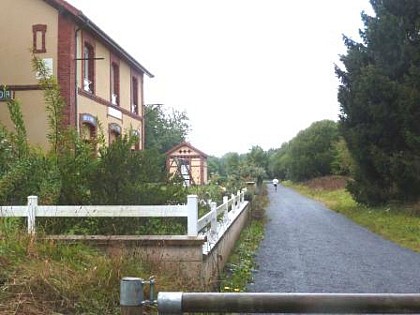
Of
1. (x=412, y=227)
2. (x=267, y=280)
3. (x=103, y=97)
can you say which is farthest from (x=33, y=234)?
(x=103, y=97)

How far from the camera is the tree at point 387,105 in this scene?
21.1 meters

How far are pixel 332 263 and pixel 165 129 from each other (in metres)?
72.3

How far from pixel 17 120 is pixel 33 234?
464cm

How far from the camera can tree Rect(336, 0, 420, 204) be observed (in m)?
21.1

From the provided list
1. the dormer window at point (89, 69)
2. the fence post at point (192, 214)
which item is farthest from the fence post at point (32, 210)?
the dormer window at point (89, 69)

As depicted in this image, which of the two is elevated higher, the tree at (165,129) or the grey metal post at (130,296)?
the tree at (165,129)

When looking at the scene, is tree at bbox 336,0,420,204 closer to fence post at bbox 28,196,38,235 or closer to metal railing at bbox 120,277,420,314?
fence post at bbox 28,196,38,235

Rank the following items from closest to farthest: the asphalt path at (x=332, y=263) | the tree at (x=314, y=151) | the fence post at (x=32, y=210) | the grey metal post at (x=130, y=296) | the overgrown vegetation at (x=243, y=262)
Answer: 1. the grey metal post at (x=130, y=296)
2. the fence post at (x=32, y=210)
3. the overgrown vegetation at (x=243, y=262)
4. the asphalt path at (x=332, y=263)
5. the tree at (x=314, y=151)

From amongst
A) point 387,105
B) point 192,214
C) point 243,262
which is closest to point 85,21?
point 243,262

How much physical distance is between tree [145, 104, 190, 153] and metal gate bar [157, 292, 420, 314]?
6734 centimetres

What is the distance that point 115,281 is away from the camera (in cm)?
574

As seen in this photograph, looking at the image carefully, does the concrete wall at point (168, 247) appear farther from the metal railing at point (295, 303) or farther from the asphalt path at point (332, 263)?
the metal railing at point (295, 303)

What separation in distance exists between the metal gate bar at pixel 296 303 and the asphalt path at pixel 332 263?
598 cm

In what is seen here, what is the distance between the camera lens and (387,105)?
74.5ft
